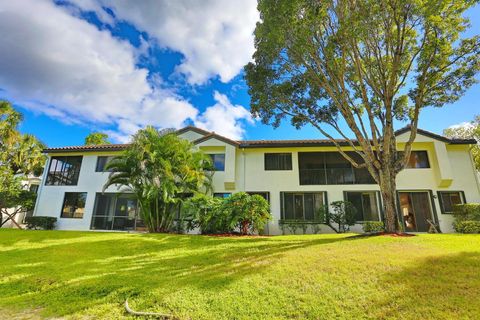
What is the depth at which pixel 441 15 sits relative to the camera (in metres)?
9.75

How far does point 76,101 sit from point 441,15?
22655 mm

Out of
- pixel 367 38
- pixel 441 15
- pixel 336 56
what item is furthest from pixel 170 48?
pixel 441 15

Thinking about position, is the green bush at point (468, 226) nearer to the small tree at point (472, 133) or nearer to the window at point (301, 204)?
the window at point (301, 204)

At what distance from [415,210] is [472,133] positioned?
778 inches

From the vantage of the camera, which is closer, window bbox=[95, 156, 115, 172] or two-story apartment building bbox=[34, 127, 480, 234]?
two-story apartment building bbox=[34, 127, 480, 234]

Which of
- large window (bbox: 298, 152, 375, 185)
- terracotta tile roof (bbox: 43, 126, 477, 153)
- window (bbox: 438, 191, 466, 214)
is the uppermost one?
terracotta tile roof (bbox: 43, 126, 477, 153)

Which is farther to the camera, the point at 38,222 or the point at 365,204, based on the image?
the point at 38,222

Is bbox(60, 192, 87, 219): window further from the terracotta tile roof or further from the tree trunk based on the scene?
the tree trunk

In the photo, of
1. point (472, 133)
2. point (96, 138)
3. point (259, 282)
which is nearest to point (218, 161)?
point (259, 282)

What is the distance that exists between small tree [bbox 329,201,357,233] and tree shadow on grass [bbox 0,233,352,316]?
874 cm

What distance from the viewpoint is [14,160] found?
813 inches

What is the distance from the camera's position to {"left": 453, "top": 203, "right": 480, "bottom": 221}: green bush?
15000 millimetres

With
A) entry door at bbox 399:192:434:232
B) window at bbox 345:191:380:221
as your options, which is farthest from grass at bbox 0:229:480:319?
entry door at bbox 399:192:434:232

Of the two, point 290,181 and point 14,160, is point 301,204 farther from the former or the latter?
point 14,160
